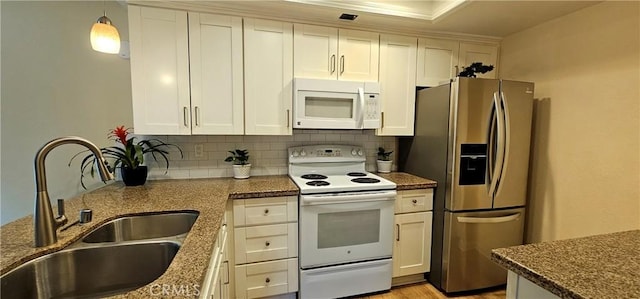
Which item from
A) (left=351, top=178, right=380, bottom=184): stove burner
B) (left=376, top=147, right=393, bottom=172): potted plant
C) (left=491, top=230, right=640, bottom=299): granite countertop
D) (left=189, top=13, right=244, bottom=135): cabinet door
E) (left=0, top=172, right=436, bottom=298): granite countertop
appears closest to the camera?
(left=491, top=230, right=640, bottom=299): granite countertop

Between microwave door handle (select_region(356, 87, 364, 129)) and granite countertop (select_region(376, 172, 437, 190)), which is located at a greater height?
microwave door handle (select_region(356, 87, 364, 129))

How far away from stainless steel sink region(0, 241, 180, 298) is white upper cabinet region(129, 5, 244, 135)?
3.70 feet

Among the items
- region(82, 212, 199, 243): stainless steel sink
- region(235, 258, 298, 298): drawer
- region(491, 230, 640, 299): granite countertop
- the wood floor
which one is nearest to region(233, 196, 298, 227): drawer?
region(235, 258, 298, 298): drawer

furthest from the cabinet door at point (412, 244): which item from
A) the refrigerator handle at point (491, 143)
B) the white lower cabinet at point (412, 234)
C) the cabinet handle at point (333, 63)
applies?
the cabinet handle at point (333, 63)

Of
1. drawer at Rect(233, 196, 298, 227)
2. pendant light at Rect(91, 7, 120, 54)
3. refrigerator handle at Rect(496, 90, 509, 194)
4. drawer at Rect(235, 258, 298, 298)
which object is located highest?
pendant light at Rect(91, 7, 120, 54)

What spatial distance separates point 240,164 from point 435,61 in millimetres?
1977

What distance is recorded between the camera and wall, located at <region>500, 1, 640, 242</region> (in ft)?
5.63

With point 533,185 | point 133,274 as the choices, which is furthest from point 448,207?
point 133,274

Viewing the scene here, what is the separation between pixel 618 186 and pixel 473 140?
34.9 inches

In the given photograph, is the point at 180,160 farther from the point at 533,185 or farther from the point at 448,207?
the point at 533,185

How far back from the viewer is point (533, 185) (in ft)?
7.61

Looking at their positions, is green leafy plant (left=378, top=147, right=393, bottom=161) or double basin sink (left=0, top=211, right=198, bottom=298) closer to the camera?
double basin sink (left=0, top=211, right=198, bottom=298)

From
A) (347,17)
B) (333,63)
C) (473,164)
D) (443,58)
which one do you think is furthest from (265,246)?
(443,58)

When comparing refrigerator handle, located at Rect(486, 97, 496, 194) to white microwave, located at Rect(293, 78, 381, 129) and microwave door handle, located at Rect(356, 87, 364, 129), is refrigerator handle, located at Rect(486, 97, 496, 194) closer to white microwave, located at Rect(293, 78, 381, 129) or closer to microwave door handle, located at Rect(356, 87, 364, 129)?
white microwave, located at Rect(293, 78, 381, 129)
